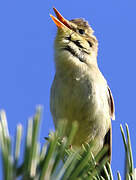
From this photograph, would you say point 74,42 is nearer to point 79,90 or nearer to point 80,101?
point 79,90

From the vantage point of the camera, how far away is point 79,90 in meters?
3.93

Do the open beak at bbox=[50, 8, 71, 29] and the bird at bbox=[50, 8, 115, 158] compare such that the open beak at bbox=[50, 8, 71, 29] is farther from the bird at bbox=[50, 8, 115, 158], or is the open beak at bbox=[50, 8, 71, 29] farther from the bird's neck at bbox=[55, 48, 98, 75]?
the bird's neck at bbox=[55, 48, 98, 75]

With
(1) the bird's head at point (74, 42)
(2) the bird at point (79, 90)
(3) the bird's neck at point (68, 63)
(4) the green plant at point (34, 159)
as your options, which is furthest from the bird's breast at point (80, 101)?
(4) the green plant at point (34, 159)

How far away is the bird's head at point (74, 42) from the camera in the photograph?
422 cm

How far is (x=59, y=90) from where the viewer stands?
4.02m

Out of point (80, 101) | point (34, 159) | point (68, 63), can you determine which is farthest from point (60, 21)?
point (34, 159)

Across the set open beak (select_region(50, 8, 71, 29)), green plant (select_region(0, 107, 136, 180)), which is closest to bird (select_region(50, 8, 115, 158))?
open beak (select_region(50, 8, 71, 29))

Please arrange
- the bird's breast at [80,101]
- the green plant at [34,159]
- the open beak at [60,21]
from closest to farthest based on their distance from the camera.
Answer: the green plant at [34,159] < the bird's breast at [80,101] < the open beak at [60,21]

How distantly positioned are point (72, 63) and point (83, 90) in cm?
41

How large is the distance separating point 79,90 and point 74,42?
2.64 feet

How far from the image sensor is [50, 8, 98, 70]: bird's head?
422 centimetres

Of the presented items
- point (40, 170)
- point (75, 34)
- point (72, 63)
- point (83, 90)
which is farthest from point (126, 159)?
point (75, 34)

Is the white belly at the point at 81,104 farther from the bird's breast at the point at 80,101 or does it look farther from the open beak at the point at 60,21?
the open beak at the point at 60,21

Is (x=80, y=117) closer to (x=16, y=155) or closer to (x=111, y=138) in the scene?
(x=111, y=138)
